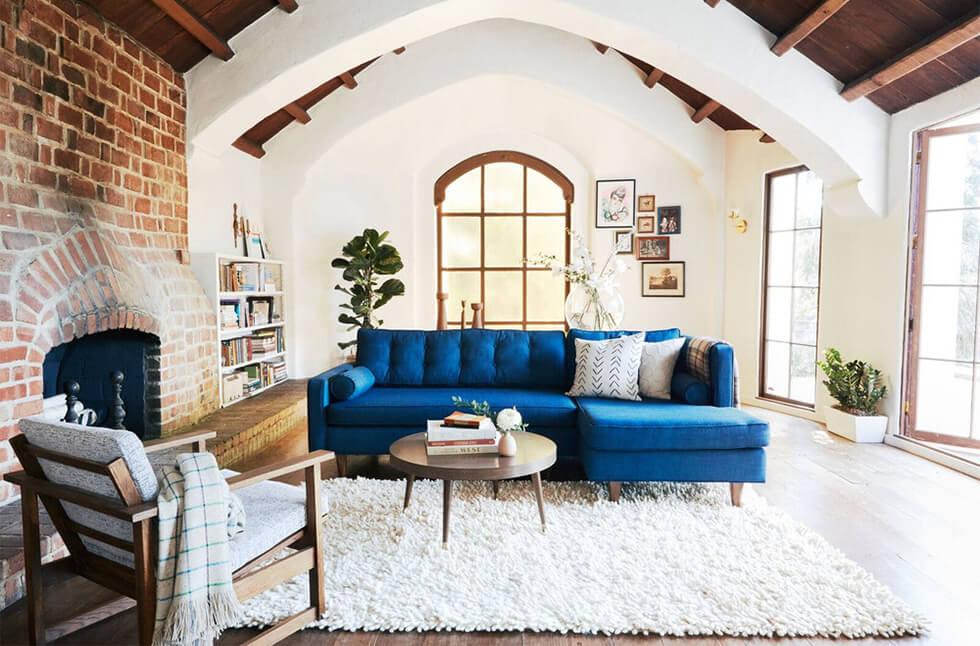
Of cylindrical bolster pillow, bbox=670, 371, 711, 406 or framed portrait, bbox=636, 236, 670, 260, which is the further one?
framed portrait, bbox=636, 236, 670, 260

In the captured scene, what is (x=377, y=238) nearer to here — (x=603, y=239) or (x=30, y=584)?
(x=603, y=239)

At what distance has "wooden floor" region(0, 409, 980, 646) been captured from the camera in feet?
6.66

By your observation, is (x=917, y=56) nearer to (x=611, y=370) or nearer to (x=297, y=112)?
(x=611, y=370)

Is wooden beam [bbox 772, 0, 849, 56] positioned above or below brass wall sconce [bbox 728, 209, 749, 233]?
above

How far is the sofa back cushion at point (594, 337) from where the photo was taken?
13.5 feet

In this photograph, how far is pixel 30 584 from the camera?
1.92 m

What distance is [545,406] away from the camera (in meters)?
3.57

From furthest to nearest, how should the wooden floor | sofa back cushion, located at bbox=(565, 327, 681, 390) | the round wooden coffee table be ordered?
sofa back cushion, located at bbox=(565, 327, 681, 390)
the round wooden coffee table
the wooden floor

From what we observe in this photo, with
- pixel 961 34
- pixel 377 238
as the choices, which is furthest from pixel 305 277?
pixel 961 34

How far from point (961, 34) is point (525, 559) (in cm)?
374

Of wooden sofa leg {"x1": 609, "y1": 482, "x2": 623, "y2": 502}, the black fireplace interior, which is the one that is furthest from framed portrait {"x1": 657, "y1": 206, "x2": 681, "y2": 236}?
the black fireplace interior

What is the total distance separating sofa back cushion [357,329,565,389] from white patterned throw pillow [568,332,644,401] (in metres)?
0.33

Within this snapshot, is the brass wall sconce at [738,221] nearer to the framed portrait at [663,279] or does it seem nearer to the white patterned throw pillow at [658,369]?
the framed portrait at [663,279]

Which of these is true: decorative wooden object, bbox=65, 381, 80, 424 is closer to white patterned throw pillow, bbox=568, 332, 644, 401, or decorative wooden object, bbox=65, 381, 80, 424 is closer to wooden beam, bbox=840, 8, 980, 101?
white patterned throw pillow, bbox=568, 332, 644, 401
